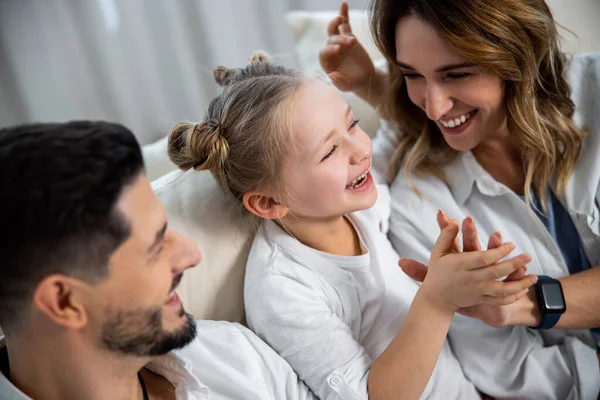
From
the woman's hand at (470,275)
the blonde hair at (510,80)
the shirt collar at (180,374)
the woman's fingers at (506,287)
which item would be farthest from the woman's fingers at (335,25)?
the shirt collar at (180,374)

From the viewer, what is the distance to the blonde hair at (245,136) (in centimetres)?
110

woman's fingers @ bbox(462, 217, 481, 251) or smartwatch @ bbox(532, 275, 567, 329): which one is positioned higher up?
woman's fingers @ bbox(462, 217, 481, 251)

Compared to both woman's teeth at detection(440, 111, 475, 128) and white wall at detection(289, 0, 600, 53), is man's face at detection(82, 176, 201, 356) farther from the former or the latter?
white wall at detection(289, 0, 600, 53)

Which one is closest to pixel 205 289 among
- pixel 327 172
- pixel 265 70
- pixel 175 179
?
pixel 175 179

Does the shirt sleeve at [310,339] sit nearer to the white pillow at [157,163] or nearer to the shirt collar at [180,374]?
the shirt collar at [180,374]

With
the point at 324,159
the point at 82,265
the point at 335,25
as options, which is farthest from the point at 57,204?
the point at 335,25

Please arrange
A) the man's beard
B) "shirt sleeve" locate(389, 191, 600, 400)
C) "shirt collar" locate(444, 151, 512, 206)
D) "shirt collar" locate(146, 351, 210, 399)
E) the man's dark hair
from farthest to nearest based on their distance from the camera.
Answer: "shirt collar" locate(444, 151, 512, 206)
"shirt sleeve" locate(389, 191, 600, 400)
"shirt collar" locate(146, 351, 210, 399)
the man's beard
the man's dark hair

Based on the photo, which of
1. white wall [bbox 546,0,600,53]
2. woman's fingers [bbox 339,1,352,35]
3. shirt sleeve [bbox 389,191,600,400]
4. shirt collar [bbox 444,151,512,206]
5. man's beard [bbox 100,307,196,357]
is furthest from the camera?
white wall [bbox 546,0,600,53]

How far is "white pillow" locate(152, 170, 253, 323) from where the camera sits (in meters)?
1.17

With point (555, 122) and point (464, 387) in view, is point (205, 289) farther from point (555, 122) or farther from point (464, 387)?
point (555, 122)

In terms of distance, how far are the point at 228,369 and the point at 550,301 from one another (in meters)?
0.67

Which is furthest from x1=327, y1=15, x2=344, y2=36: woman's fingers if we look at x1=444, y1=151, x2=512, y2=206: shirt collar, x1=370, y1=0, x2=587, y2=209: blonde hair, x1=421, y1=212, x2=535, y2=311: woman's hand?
x1=421, y1=212, x2=535, y2=311: woman's hand

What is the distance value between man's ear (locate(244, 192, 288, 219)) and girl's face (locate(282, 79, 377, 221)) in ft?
0.08

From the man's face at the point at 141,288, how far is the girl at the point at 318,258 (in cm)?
29
